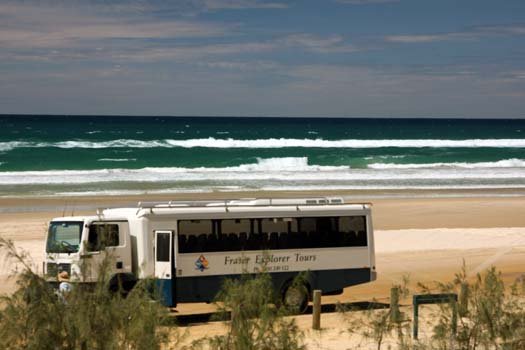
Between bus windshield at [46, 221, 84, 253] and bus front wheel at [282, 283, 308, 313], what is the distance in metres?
4.89

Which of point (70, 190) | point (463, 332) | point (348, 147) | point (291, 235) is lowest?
point (463, 332)

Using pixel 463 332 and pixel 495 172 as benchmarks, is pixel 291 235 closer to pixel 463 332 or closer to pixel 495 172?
pixel 463 332

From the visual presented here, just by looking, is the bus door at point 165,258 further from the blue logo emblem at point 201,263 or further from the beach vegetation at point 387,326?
the beach vegetation at point 387,326

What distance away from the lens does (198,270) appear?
19781 mm

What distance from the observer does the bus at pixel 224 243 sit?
19.1 meters

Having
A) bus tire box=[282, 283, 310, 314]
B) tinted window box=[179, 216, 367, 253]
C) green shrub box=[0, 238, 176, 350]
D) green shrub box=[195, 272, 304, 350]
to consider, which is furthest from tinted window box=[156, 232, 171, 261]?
green shrub box=[0, 238, 176, 350]

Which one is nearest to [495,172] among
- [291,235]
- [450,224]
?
[450,224]

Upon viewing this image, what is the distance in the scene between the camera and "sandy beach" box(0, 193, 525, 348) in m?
24.9

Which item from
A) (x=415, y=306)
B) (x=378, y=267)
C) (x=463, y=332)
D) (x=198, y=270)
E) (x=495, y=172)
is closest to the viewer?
(x=463, y=332)

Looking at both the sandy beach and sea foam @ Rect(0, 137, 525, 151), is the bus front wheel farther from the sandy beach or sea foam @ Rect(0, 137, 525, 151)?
sea foam @ Rect(0, 137, 525, 151)

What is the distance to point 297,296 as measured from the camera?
2058 cm

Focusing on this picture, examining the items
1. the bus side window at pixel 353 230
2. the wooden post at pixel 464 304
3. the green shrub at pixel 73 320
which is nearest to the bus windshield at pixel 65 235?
the bus side window at pixel 353 230

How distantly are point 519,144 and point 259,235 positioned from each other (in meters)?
92.9

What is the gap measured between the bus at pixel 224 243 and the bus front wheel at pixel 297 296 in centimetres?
2
